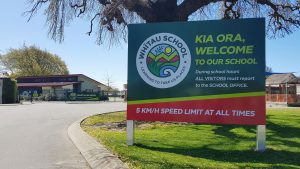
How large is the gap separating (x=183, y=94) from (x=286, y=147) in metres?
2.85

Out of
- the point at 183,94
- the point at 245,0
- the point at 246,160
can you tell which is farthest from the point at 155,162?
the point at 245,0

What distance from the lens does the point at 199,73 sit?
35.6 feet

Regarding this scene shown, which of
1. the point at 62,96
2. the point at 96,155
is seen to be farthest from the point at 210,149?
the point at 62,96

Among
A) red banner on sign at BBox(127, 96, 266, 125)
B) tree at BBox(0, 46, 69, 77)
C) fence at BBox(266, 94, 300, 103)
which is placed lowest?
red banner on sign at BBox(127, 96, 266, 125)

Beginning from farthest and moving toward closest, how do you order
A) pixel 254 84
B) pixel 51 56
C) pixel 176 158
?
1. pixel 51 56
2. pixel 254 84
3. pixel 176 158

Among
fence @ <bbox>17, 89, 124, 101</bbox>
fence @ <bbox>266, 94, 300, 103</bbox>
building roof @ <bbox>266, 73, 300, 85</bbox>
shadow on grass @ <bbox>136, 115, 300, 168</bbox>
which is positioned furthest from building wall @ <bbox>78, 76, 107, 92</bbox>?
shadow on grass @ <bbox>136, 115, 300, 168</bbox>

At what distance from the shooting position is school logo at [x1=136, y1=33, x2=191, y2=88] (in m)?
11.0

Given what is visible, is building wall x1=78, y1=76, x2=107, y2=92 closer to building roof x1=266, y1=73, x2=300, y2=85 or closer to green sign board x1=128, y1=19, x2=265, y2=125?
building roof x1=266, y1=73, x2=300, y2=85

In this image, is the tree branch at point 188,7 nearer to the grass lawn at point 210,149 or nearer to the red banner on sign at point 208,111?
the grass lawn at point 210,149

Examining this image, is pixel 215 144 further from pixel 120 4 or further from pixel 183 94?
pixel 120 4

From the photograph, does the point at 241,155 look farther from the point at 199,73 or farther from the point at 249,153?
the point at 199,73

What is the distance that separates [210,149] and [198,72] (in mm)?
1908

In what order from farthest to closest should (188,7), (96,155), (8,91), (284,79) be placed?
(284,79), (8,91), (188,7), (96,155)

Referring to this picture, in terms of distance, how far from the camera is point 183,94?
→ 11.0 m
